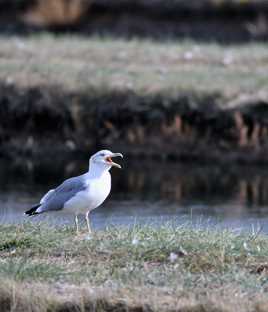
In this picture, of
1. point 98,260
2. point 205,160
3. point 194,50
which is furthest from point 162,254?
point 194,50

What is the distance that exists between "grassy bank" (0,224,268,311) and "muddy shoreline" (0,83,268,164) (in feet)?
25.9

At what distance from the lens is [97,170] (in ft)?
31.4

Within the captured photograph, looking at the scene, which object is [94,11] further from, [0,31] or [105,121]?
[105,121]

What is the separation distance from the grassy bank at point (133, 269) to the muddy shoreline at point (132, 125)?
25.9ft

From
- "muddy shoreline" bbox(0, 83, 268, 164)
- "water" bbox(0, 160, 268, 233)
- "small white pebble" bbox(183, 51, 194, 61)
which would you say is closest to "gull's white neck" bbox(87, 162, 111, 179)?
"water" bbox(0, 160, 268, 233)

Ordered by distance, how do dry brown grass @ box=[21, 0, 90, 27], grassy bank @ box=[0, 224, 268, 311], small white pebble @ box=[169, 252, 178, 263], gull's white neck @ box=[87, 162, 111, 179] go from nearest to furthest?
grassy bank @ box=[0, 224, 268, 311]
small white pebble @ box=[169, 252, 178, 263]
gull's white neck @ box=[87, 162, 111, 179]
dry brown grass @ box=[21, 0, 90, 27]

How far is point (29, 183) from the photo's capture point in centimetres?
1573

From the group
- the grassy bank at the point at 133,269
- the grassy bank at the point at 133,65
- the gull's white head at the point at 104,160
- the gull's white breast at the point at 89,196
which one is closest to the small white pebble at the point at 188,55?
the grassy bank at the point at 133,65

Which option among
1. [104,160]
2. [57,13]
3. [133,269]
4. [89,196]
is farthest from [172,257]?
[57,13]

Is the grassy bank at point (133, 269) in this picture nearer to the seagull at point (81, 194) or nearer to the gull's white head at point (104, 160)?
the seagull at point (81, 194)

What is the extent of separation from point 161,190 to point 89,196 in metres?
6.16

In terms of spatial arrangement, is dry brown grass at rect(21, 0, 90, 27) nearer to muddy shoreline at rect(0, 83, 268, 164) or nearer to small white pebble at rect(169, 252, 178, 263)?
muddy shoreline at rect(0, 83, 268, 164)

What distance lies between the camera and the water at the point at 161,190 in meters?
13.5

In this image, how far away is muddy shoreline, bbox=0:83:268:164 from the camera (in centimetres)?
1695
